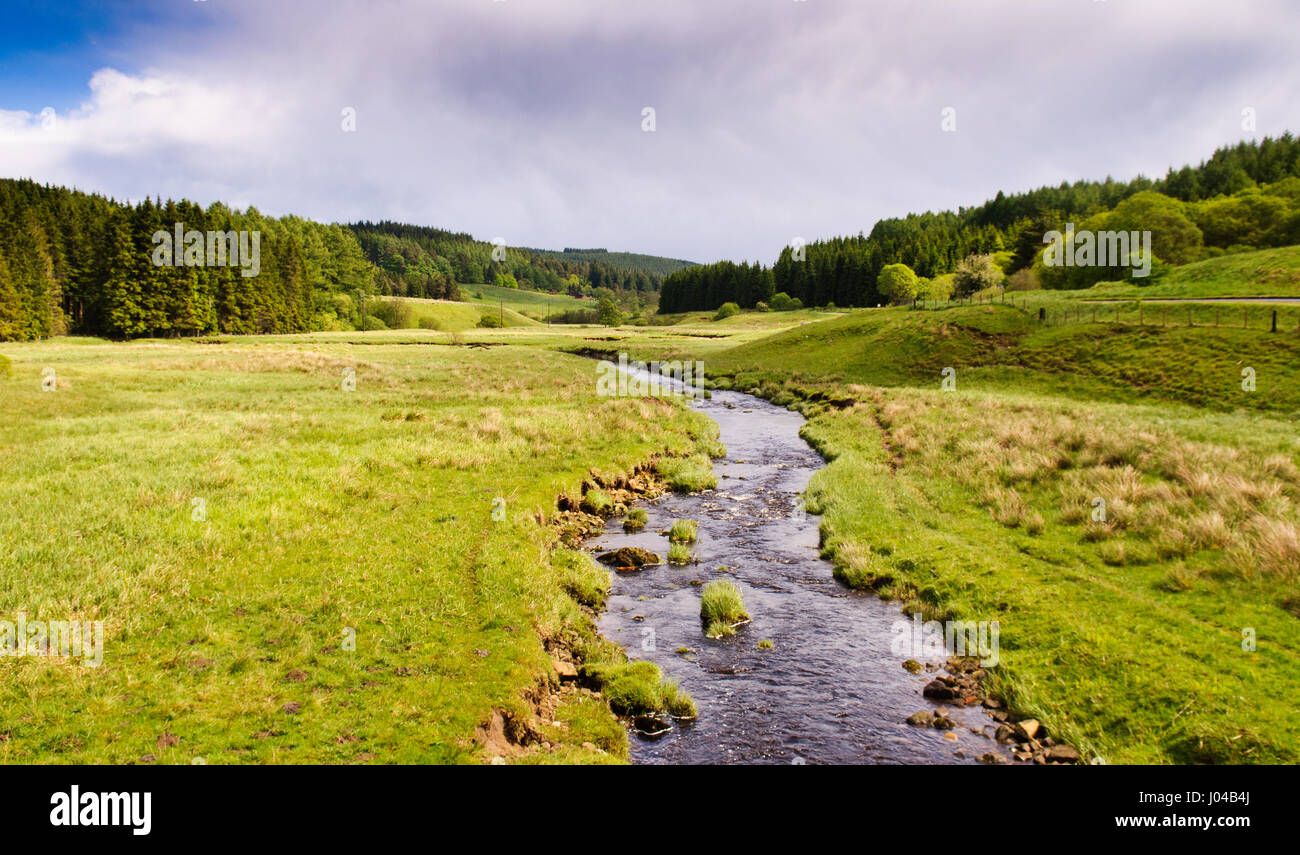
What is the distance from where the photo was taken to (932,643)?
13.8 m

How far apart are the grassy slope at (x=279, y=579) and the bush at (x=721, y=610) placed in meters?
3.13

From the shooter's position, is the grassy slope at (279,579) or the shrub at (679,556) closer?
the grassy slope at (279,579)

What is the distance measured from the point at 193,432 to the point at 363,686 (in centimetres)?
2035

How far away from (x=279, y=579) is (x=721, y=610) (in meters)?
9.74

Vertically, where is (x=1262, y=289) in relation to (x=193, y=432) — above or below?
above

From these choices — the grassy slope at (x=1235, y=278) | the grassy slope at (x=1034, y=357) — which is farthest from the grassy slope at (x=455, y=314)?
the grassy slope at (x=1235, y=278)

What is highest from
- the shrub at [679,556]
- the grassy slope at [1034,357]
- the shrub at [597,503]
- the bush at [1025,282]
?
the bush at [1025,282]

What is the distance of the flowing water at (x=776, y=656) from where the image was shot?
1020 centimetres

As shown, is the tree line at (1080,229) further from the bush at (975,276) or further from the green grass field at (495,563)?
the green grass field at (495,563)

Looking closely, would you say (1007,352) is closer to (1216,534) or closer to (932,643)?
(1216,534)

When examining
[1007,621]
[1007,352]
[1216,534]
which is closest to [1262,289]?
[1007,352]

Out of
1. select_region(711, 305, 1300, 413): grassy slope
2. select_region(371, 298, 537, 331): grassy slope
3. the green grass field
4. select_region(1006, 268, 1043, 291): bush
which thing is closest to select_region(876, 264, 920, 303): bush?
select_region(1006, 268, 1043, 291): bush

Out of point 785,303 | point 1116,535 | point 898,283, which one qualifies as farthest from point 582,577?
point 785,303

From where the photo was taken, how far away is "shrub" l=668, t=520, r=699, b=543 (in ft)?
66.7
